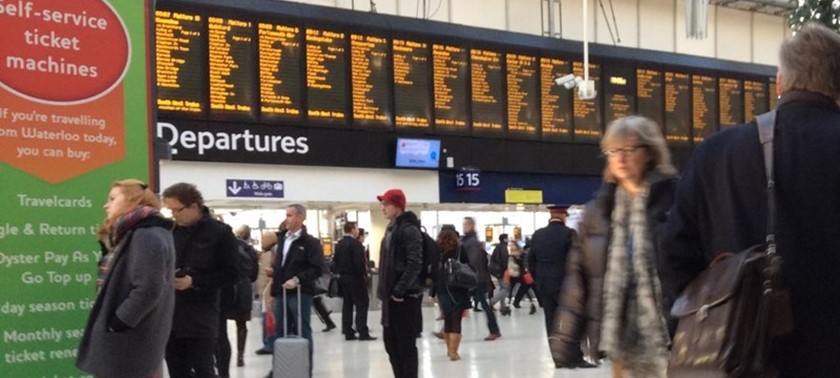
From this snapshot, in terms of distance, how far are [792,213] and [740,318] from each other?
312 millimetres

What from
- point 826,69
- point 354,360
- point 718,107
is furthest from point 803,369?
point 718,107

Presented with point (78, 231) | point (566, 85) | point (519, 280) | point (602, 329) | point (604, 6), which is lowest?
point (519, 280)

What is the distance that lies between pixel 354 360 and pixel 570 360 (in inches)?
316

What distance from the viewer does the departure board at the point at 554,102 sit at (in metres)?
21.5

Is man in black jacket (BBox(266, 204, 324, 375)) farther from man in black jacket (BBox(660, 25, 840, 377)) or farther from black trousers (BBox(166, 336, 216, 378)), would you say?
man in black jacket (BBox(660, 25, 840, 377))

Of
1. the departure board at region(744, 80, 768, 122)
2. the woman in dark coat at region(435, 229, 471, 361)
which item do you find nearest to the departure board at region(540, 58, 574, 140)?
the departure board at region(744, 80, 768, 122)

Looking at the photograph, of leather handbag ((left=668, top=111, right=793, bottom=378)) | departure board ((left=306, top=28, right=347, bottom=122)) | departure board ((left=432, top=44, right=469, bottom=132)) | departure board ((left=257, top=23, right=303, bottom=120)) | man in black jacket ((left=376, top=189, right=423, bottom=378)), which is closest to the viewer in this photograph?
leather handbag ((left=668, top=111, right=793, bottom=378))

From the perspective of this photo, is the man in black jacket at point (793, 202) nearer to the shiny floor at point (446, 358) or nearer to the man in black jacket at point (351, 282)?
the shiny floor at point (446, 358)

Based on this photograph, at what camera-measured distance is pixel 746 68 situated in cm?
2503

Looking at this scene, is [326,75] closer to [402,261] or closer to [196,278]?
[402,261]

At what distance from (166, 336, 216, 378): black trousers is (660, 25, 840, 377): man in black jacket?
13.7 ft

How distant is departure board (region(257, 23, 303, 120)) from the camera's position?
17875 mm

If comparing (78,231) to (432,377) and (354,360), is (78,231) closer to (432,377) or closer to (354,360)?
(432,377)

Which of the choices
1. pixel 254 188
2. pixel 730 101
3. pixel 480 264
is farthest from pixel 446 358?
pixel 730 101
